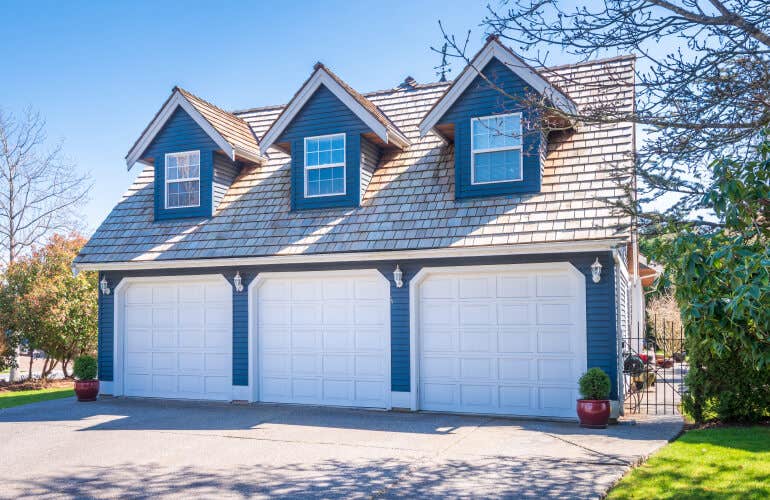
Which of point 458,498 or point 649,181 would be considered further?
point 649,181

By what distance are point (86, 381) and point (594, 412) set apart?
10332mm

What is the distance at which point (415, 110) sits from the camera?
1561cm

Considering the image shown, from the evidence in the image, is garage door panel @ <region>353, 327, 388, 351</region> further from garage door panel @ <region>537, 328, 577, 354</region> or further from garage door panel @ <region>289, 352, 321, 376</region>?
garage door panel @ <region>537, 328, 577, 354</region>

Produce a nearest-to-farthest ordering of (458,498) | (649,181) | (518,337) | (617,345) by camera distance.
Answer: (458,498) < (649,181) < (617,345) < (518,337)

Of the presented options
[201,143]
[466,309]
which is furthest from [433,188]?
[201,143]

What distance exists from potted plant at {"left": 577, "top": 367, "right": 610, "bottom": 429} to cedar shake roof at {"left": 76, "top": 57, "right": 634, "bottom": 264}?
219 cm

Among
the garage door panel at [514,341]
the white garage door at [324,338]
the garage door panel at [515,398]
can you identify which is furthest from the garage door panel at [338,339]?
the garage door panel at [515,398]

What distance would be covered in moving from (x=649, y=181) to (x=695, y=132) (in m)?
0.74

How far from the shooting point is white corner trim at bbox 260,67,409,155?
1366cm

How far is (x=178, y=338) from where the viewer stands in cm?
1468

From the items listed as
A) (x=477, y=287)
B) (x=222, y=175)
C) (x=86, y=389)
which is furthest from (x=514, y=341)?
(x=86, y=389)

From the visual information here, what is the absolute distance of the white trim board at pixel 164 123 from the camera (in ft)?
48.9

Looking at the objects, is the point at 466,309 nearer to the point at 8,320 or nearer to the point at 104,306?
the point at 104,306

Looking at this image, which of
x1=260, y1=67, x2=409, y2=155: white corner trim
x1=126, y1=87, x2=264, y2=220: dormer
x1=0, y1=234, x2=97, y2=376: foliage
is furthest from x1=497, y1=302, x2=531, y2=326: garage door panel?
x1=0, y1=234, x2=97, y2=376: foliage
